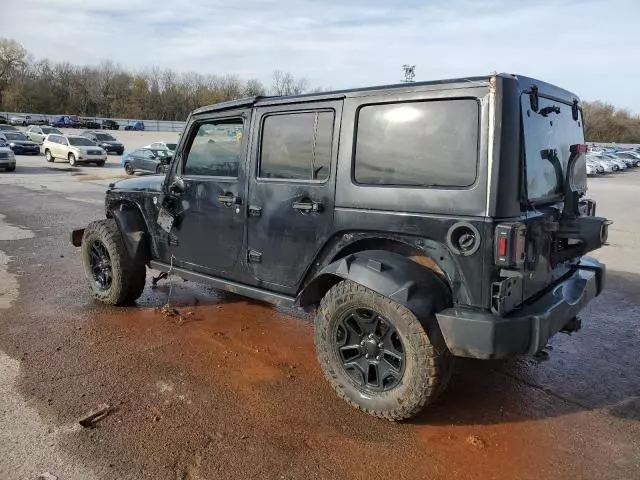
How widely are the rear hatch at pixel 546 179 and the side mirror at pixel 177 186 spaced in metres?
2.93

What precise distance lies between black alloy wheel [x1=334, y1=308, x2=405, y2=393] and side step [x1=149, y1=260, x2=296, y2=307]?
63cm

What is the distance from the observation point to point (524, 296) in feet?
10.5

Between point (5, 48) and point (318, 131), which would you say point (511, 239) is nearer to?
point (318, 131)

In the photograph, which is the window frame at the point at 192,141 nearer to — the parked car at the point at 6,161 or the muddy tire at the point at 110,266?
the muddy tire at the point at 110,266

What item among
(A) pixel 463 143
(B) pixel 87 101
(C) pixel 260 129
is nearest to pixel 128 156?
(C) pixel 260 129

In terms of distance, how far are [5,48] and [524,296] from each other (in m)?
101

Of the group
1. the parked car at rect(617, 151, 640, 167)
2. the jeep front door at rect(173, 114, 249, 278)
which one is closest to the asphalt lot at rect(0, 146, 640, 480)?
the jeep front door at rect(173, 114, 249, 278)

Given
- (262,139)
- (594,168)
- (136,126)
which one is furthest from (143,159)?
(136,126)

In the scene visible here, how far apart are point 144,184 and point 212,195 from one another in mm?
1207

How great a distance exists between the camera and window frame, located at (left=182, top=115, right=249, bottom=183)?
14.0 feet

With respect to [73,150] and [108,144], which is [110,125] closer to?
[108,144]

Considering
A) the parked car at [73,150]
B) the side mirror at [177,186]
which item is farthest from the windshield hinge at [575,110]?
the parked car at [73,150]

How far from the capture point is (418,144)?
3242 mm

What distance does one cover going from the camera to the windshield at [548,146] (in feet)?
10.5
